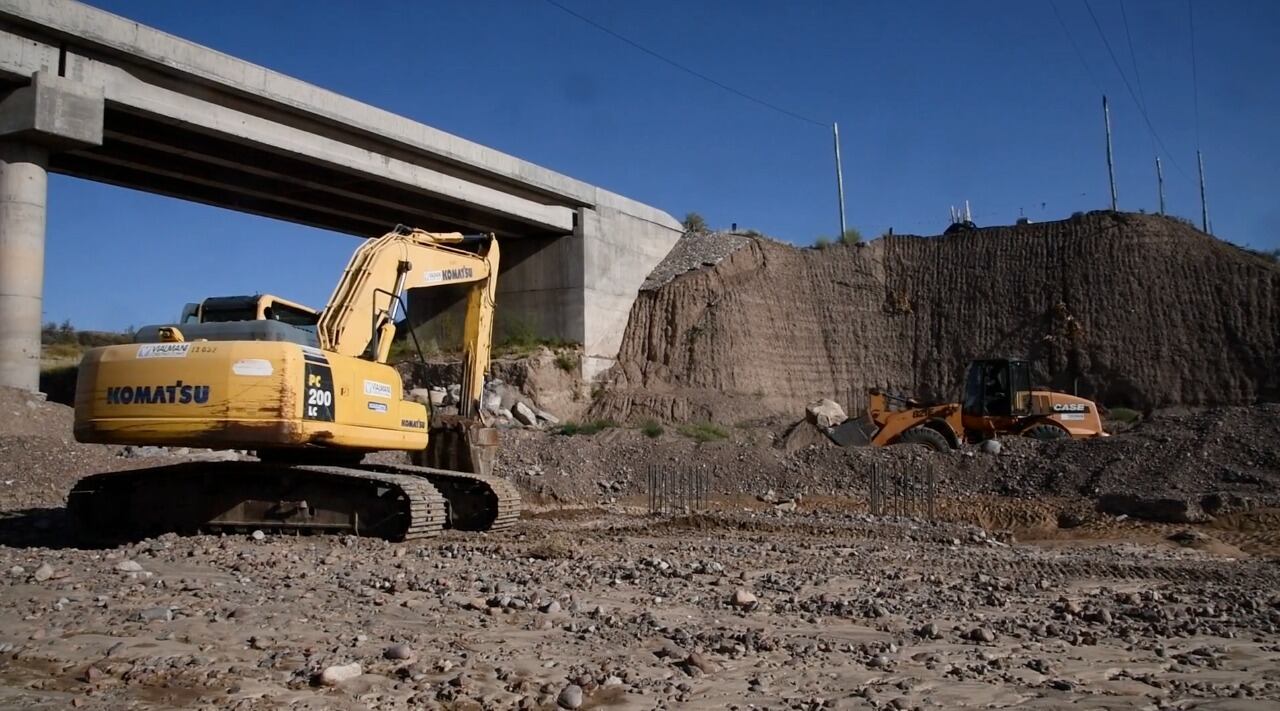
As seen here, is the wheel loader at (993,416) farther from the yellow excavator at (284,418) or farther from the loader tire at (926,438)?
the yellow excavator at (284,418)

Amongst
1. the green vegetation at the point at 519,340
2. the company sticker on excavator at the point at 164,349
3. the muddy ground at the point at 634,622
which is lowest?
the muddy ground at the point at 634,622

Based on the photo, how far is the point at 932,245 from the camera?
3328 centimetres

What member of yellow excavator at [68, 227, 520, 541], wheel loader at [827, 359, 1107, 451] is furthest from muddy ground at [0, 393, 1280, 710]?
wheel loader at [827, 359, 1107, 451]

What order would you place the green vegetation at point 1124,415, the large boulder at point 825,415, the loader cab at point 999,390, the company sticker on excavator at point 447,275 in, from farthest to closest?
the green vegetation at point 1124,415 → the large boulder at point 825,415 → the loader cab at point 999,390 → the company sticker on excavator at point 447,275

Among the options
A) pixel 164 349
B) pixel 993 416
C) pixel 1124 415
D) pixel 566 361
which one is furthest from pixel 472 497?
pixel 1124 415

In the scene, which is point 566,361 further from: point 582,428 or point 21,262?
point 21,262

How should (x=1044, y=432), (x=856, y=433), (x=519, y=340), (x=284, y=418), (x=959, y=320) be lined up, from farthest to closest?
(x=959, y=320), (x=519, y=340), (x=856, y=433), (x=1044, y=432), (x=284, y=418)

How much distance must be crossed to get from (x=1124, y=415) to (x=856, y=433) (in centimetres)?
1004

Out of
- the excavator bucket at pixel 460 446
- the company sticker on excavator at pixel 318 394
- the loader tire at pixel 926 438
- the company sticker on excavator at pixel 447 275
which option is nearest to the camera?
the company sticker on excavator at pixel 318 394

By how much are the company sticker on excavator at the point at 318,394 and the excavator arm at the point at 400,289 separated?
657mm

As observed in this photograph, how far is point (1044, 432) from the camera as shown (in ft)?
67.6

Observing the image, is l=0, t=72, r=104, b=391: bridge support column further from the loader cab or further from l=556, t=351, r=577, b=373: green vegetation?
the loader cab

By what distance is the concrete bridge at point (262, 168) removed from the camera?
19.6m

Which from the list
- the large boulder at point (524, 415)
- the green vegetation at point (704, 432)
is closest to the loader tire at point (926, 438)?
the green vegetation at point (704, 432)
